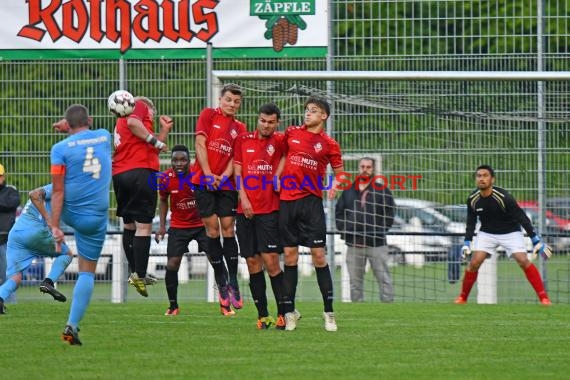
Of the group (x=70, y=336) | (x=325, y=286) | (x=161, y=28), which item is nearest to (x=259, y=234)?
(x=325, y=286)

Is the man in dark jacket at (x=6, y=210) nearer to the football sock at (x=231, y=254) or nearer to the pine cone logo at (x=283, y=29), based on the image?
the pine cone logo at (x=283, y=29)

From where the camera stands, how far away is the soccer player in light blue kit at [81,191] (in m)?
9.92

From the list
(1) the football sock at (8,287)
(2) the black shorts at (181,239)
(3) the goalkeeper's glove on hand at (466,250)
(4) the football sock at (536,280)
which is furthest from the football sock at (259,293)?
(4) the football sock at (536,280)

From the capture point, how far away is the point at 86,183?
32.9 feet

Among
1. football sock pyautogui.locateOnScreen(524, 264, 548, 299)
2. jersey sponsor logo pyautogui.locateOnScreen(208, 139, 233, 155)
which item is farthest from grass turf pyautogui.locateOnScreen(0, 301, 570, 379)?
football sock pyautogui.locateOnScreen(524, 264, 548, 299)

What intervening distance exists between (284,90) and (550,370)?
952 centimetres

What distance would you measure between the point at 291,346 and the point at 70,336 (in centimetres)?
184

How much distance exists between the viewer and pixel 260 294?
1193 centimetres

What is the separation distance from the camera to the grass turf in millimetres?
8781

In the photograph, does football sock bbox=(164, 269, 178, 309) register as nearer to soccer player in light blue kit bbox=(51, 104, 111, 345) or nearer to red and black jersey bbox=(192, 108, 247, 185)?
red and black jersey bbox=(192, 108, 247, 185)

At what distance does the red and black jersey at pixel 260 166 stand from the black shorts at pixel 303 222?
0.67 ft

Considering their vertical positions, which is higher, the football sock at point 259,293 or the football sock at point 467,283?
the football sock at point 259,293

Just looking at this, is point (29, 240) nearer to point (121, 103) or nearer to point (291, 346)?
point (121, 103)

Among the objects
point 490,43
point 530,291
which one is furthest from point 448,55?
point 530,291
